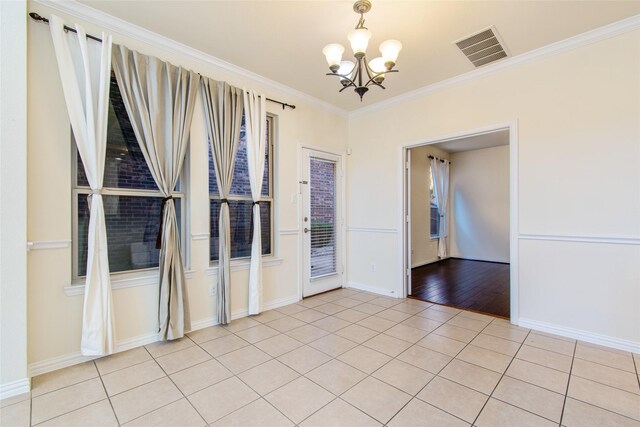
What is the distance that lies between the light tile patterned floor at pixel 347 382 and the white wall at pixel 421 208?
3541 millimetres

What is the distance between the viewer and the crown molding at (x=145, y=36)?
94.7 inches

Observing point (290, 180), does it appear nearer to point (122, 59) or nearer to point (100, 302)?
point (122, 59)

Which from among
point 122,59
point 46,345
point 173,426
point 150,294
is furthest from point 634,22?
point 46,345

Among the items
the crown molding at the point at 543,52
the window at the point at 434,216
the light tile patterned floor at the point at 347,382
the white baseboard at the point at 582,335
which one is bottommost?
the light tile patterned floor at the point at 347,382

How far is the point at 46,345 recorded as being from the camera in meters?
2.31

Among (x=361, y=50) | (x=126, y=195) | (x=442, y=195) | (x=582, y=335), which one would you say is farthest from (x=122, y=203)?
(x=442, y=195)

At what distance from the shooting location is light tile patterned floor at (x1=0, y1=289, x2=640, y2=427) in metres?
1.82

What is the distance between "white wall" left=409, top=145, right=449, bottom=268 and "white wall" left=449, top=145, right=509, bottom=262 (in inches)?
37.3

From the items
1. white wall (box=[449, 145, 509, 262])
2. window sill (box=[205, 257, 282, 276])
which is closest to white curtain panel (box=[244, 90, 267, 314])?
window sill (box=[205, 257, 282, 276])

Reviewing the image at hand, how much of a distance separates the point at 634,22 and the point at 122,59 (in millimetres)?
4563
